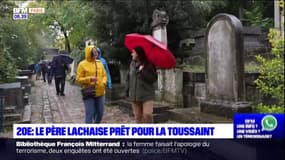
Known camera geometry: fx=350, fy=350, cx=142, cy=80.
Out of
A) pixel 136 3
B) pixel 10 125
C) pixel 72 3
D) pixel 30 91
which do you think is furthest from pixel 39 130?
pixel 136 3

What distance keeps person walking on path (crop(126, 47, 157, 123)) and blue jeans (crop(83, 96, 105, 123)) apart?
33cm

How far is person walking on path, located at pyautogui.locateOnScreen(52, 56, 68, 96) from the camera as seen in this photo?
122 inches

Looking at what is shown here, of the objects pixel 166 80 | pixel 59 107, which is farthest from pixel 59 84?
pixel 166 80

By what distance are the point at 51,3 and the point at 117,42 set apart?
1245mm

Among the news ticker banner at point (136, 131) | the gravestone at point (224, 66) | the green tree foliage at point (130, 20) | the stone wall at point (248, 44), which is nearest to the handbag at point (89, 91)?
the news ticker banner at point (136, 131)

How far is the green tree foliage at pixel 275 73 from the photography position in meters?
2.55

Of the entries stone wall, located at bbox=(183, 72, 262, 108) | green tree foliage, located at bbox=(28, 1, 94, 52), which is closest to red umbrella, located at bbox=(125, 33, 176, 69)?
green tree foliage, located at bbox=(28, 1, 94, 52)

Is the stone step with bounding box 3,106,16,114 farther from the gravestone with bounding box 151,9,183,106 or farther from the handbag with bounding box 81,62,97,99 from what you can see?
the gravestone with bounding box 151,9,183,106

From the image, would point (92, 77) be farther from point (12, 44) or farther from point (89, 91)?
point (12, 44)

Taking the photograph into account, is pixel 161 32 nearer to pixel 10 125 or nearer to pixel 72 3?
pixel 72 3

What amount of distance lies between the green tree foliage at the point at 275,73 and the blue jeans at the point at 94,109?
4.58 feet

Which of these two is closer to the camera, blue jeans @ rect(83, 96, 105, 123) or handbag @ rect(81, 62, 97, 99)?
blue jeans @ rect(83, 96, 105, 123)

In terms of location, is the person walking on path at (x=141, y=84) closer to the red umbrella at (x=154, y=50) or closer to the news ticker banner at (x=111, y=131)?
the red umbrella at (x=154, y=50)

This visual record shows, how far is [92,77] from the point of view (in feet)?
10.6
